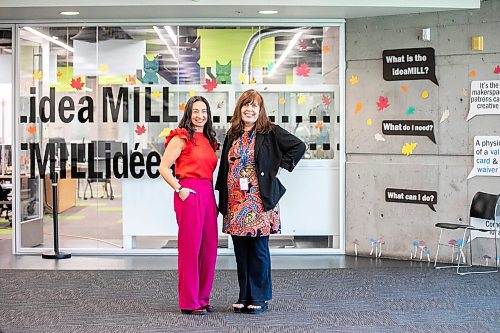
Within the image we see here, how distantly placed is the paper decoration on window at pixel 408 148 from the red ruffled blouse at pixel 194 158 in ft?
10.8

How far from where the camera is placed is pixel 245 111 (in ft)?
18.5

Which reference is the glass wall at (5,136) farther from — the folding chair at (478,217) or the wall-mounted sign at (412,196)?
the folding chair at (478,217)

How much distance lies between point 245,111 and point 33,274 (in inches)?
121

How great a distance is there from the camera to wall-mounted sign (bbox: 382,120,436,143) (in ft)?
26.9

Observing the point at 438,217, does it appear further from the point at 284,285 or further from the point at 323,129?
the point at 284,285

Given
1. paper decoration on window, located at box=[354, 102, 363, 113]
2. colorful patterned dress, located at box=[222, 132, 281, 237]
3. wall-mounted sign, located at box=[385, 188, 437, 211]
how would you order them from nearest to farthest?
colorful patterned dress, located at box=[222, 132, 281, 237] < wall-mounted sign, located at box=[385, 188, 437, 211] < paper decoration on window, located at box=[354, 102, 363, 113]

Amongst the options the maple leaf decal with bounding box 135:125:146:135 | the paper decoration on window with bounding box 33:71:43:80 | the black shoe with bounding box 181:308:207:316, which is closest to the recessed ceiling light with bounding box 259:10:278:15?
the maple leaf decal with bounding box 135:125:146:135

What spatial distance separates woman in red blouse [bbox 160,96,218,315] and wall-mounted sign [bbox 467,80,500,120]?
3451 mm

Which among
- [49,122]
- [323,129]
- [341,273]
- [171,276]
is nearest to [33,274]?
[171,276]

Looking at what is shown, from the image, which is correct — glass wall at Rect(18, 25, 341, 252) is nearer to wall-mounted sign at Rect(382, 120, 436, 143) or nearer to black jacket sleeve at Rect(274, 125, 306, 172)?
wall-mounted sign at Rect(382, 120, 436, 143)

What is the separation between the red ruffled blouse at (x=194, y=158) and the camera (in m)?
5.64

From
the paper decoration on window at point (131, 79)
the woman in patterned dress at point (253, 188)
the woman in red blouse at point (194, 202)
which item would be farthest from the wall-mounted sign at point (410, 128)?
the woman in red blouse at point (194, 202)

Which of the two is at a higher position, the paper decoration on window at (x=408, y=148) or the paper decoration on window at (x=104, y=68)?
the paper decoration on window at (x=104, y=68)

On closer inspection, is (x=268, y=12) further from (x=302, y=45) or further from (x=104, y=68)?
(x=104, y=68)
